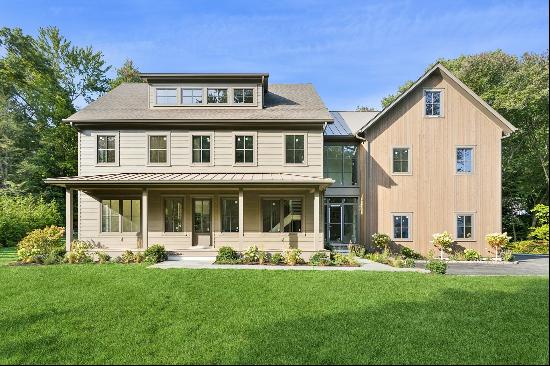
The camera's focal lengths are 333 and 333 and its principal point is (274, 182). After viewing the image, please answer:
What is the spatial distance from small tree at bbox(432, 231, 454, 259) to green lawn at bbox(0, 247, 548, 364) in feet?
17.2

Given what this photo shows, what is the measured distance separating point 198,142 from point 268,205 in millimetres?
4695

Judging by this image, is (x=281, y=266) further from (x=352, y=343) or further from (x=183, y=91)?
(x=183, y=91)

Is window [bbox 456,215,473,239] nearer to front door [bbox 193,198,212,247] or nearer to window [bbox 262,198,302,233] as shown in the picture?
window [bbox 262,198,302,233]

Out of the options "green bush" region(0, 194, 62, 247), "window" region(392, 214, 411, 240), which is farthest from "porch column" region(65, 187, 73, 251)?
"window" region(392, 214, 411, 240)

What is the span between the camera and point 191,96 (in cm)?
1741

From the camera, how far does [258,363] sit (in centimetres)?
494

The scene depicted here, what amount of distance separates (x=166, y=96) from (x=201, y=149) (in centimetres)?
366

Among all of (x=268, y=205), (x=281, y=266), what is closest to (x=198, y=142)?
(x=268, y=205)

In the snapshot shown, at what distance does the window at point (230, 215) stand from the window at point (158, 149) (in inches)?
147

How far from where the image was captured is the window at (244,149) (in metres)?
16.5

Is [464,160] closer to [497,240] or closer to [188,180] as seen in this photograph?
[497,240]

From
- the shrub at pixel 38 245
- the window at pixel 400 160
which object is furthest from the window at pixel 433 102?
the shrub at pixel 38 245

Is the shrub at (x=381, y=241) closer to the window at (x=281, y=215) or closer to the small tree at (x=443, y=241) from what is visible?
the small tree at (x=443, y=241)

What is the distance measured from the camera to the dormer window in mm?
17438
